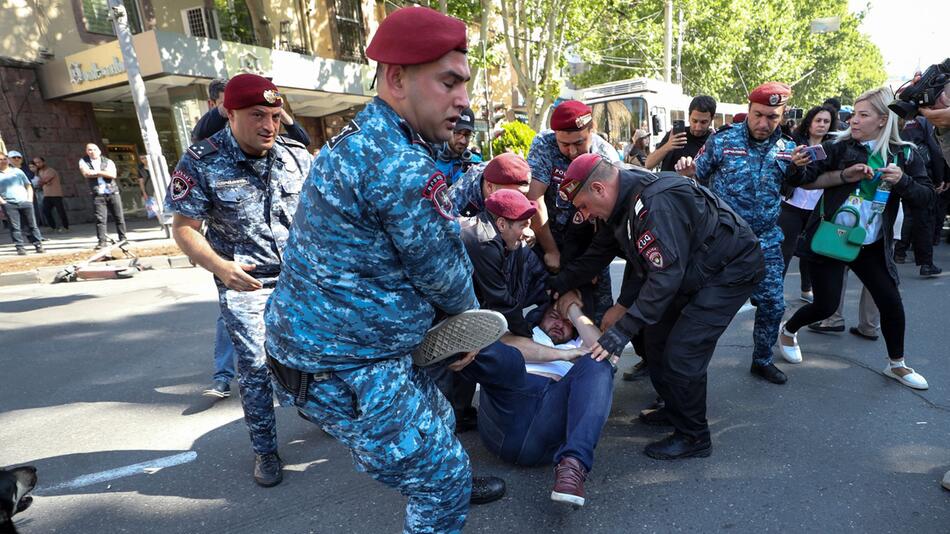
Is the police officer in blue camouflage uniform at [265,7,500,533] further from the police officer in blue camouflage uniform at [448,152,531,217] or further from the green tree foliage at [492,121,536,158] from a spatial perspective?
the green tree foliage at [492,121,536,158]

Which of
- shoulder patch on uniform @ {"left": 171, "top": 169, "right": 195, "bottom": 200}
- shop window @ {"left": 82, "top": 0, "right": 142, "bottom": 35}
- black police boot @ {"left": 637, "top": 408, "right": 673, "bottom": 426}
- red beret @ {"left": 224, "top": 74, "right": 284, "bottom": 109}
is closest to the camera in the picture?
red beret @ {"left": 224, "top": 74, "right": 284, "bottom": 109}

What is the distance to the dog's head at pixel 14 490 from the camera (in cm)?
191

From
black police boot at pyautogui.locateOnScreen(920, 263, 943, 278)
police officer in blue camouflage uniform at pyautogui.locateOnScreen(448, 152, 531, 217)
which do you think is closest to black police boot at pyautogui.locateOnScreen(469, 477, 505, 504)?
police officer in blue camouflage uniform at pyautogui.locateOnScreen(448, 152, 531, 217)

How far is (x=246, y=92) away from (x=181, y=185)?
526mm

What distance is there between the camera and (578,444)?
7.13 ft

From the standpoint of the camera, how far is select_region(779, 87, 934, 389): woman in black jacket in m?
3.09

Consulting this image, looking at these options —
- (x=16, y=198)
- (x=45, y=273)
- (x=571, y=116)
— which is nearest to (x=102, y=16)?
(x=16, y=198)

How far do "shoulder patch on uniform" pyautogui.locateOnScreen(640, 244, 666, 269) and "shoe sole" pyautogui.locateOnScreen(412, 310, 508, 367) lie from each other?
3.24 ft

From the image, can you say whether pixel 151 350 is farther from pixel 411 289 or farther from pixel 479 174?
pixel 411 289

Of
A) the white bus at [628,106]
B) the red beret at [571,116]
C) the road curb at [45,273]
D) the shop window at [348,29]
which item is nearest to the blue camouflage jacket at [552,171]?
the red beret at [571,116]

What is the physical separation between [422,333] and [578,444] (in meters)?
1.03

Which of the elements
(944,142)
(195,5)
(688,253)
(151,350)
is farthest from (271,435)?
(195,5)

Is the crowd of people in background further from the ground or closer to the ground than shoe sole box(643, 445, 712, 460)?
further from the ground

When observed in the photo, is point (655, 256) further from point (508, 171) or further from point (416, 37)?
point (416, 37)
